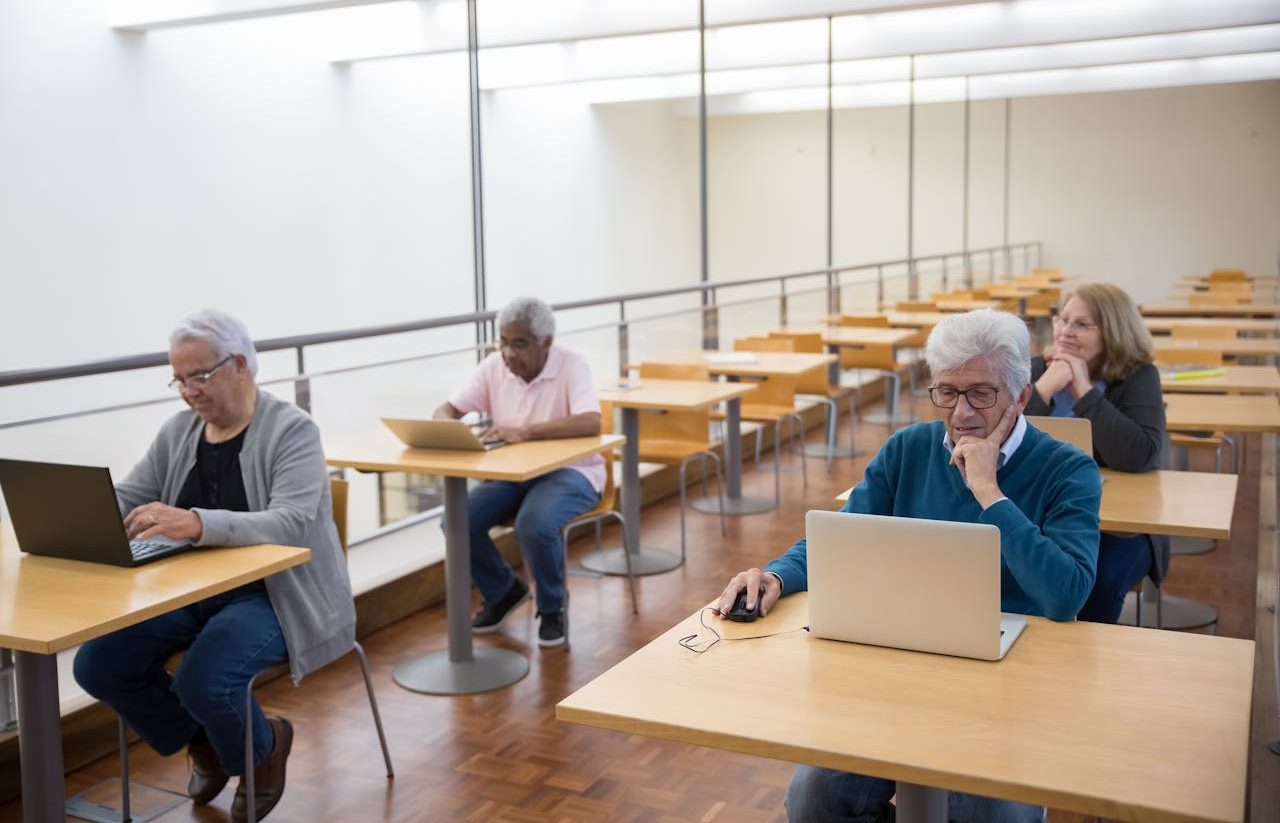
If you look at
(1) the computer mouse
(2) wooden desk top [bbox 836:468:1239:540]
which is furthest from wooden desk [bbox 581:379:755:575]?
(1) the computer mouse

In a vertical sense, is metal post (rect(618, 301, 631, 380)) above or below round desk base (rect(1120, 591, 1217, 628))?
above

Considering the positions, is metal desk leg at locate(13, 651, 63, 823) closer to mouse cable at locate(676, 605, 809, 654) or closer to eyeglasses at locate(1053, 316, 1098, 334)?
mouse cable at locate(676, 605, 809, 654)

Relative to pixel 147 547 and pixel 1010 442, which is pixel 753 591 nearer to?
pixel 1010 442

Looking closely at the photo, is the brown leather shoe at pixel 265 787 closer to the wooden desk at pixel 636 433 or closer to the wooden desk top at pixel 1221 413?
the wooden desk at pixel 636 433

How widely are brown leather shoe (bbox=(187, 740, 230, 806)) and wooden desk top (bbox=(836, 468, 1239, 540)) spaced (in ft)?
5.47

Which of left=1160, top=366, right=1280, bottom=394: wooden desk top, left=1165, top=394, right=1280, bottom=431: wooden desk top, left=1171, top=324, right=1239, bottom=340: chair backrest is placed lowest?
left=1165, top=394, right=1280, bottom=431: wooden desk top

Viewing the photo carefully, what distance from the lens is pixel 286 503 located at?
2.85m

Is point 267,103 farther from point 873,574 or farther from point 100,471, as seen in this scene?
point 873,574

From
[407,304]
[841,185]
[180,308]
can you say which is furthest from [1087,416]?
[841,185]

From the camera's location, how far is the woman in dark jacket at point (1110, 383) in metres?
3.33

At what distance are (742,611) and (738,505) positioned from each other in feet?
13.7

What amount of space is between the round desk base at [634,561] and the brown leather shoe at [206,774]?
219cm

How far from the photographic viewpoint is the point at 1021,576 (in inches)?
78.5

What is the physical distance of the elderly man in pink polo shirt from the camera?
4.13 m
